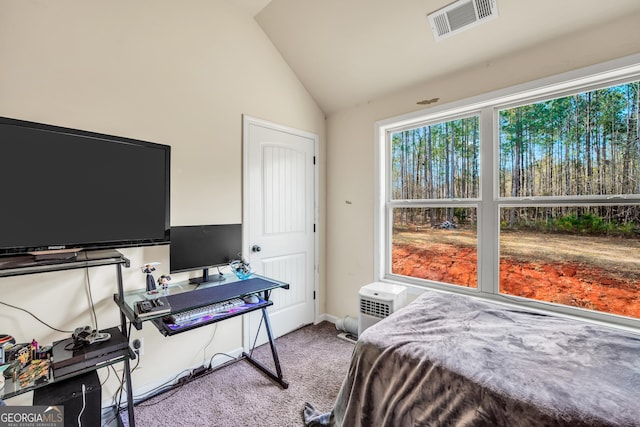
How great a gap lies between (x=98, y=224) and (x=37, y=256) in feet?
0.94

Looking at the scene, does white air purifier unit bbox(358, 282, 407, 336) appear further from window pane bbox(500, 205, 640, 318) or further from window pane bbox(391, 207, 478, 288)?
window pane bbox(500, 205, 640, 318)

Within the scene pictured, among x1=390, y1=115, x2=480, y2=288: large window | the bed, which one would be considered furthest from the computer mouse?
x1=390, y1=115, x2=480, y2=288: large window

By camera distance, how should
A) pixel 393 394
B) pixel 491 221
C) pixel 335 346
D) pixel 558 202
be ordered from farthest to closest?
pixel 335 346 → pixel 491 221 → pixel 558 202 → pixel 393 394

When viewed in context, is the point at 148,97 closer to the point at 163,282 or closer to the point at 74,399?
the point at 163,282

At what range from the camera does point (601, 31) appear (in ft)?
6.04

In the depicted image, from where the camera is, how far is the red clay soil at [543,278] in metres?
1.92

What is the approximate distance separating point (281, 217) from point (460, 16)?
7.18 feet

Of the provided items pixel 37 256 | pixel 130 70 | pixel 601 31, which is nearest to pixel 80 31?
pixel 130 70

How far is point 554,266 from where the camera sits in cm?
213

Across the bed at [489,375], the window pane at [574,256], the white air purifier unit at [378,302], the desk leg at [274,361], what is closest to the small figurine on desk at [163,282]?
the desk leg at [274,361]

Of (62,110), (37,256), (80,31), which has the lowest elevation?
(37,256)

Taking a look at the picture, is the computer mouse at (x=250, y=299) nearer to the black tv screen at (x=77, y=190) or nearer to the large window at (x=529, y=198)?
the black tv screen at (x=77, y=190)

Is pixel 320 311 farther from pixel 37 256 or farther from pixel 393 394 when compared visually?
pixel 37 256

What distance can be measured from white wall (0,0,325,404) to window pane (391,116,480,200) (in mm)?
1281
